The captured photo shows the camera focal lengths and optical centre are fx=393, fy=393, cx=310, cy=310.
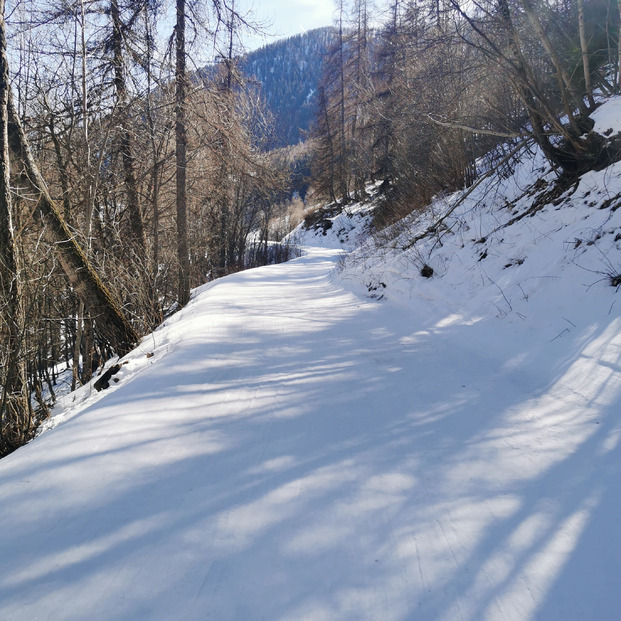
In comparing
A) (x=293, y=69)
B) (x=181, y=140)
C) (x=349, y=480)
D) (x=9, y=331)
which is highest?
(x=293, y=69)

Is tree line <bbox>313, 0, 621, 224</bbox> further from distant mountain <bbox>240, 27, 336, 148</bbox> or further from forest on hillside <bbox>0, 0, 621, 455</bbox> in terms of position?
distant mountain <bbox>240, 27, 336, 148</bbox>

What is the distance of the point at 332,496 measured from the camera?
1.75m

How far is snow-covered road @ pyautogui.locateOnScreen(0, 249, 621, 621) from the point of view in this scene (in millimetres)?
1296

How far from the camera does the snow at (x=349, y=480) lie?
1308 mm

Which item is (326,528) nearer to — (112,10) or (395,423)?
(395,423)

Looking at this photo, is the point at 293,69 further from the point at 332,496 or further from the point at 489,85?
the point at 332,496

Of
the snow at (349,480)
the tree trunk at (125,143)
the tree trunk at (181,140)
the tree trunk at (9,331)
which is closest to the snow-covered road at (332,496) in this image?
the snow at (349,480)

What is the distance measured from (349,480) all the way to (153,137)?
866cm

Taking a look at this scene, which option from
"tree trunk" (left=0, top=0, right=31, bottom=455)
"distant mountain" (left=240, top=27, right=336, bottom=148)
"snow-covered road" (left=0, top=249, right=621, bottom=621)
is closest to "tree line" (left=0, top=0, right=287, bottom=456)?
"tree trunk" (left=0, top=0, right=31, bottom=455)

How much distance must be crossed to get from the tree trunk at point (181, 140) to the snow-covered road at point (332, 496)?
573 centimetres

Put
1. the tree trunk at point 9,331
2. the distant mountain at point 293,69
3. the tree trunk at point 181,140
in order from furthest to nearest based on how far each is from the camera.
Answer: the distant mountain at point 293,69, the tree trunk at point 181,140, the tree trunk at point 9,331

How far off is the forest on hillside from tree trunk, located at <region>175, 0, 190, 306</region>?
3 cm

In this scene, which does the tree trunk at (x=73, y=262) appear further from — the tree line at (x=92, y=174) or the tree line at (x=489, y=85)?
the tree line at (x=489, y=85)

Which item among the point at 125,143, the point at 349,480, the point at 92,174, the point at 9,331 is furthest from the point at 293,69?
the point at 349,480
